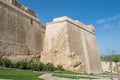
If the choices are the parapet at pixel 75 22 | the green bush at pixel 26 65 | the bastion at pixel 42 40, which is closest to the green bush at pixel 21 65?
the green bush at pixel 26 65

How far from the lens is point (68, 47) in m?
18.5

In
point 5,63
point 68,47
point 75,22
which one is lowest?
point 5,63

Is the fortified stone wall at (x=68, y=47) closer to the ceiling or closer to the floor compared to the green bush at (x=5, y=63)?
closer to the ceiling

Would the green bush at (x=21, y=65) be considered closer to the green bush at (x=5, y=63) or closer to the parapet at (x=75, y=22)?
the green bush at (x=5, y=63)

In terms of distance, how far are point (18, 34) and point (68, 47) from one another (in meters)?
5.37

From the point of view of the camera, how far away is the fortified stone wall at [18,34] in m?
14.8

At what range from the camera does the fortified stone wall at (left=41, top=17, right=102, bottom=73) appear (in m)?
18.4

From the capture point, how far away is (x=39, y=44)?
20.3m

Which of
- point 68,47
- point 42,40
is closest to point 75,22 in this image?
point 68,47

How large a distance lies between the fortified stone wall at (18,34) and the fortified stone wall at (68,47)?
4.44 feet

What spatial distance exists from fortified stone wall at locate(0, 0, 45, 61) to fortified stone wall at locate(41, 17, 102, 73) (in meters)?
1.35

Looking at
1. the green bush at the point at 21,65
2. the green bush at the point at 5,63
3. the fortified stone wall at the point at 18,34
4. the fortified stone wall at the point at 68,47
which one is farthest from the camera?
the fortified stone wall at the point at 68,47

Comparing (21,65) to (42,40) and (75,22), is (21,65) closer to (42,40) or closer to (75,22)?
(42,40)

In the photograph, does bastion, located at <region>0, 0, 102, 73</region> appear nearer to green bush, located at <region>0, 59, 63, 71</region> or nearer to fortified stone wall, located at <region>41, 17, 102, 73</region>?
fortified stone wall, located at <region>41, 17, 102, 73</region>
